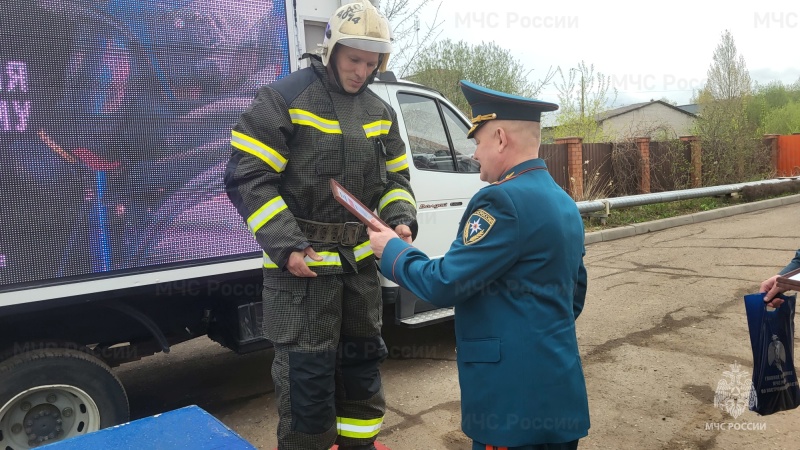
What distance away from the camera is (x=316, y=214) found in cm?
255

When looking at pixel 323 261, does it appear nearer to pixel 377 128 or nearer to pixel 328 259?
pixel 328 259

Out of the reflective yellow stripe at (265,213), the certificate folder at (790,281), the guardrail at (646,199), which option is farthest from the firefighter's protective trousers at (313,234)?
the guardrail at (646,199)

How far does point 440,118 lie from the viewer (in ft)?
15.9

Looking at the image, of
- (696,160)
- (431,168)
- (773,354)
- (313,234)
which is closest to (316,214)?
(313,234)

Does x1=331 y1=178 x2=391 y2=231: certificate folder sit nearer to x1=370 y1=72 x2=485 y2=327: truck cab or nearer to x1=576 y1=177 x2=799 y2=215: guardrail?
x1=370 y1=72 x2=485 y2=327: truck cab

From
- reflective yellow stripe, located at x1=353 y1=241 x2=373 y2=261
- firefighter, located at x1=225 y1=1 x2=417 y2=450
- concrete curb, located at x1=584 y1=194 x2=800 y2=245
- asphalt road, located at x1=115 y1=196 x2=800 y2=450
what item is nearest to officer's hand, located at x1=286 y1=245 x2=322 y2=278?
firefighter, located at x1=225 y1=1 x2=417 y2=450

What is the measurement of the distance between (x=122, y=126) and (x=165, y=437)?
191cm

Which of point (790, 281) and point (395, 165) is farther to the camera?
point (395, 165)

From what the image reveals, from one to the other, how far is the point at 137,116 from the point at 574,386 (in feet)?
7.82

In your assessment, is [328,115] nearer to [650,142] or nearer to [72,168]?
[72,168]

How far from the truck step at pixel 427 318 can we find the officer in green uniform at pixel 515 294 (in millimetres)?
2504

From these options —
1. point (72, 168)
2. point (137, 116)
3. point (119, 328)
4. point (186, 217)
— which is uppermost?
point (137, 116)

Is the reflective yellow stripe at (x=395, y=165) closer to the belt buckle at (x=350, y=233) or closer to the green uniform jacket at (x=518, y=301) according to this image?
the belt buckle at (x=350, y=233)

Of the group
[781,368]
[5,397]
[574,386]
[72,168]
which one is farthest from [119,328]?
[781,368]
